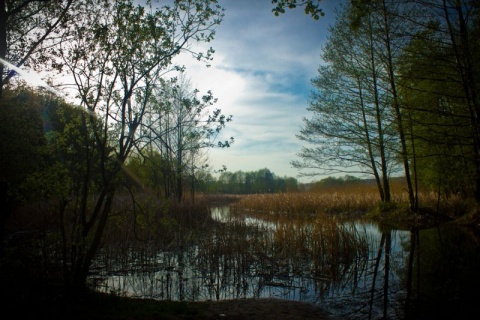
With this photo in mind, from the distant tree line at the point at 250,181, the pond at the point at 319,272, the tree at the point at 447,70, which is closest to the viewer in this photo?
the pond at the point at 319,272

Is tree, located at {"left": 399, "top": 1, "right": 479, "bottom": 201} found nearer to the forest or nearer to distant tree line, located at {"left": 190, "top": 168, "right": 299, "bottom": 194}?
the forest

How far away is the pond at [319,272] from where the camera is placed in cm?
562

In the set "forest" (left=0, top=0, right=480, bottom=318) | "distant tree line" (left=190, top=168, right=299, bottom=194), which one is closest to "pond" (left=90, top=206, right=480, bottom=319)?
"forest" (left=0, top=0, right=480, bottom=318)

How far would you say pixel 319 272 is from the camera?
291 inches

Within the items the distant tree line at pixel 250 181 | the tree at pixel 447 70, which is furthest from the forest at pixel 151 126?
the distant tree line at pixel 250 181

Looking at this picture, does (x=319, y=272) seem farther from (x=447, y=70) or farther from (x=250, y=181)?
(x=250, y=181)

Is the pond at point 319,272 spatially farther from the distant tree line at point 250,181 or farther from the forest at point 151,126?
the distant tree line at point 250,181

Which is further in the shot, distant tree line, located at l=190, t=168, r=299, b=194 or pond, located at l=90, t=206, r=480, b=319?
distant tree line, located at l=190, t=168, r=299, b=194

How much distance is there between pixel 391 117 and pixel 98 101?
12.7m

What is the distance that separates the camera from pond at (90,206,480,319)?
5.62m

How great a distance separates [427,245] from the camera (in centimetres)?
985

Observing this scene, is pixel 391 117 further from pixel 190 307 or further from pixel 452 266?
pixel 190 307

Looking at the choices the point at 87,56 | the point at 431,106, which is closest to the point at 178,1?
the point at 87,56

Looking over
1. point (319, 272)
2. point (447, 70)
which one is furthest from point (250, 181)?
point (319, 272)
